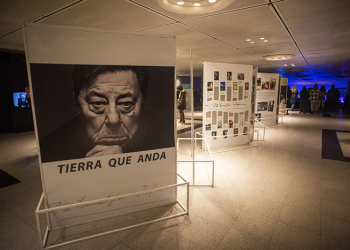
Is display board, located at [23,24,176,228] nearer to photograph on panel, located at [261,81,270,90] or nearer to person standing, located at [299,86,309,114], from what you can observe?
photograph on panel, located at [261,81,270,90]

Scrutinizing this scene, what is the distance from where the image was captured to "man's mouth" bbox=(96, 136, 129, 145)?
2512 millimetres

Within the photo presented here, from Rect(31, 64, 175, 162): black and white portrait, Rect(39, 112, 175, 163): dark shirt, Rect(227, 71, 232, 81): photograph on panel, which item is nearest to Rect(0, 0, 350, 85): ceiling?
Rect(227, 71, 232, 81): photograph on panel

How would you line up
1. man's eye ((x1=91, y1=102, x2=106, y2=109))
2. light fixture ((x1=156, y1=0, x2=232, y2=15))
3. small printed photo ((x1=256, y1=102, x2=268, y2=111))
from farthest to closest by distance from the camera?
small printed photo ((x1=256, y1=102, x2=268, y2=111)) → light fixture ((x1=156, y1=0, x2=232, y2=15)) → man's eye ((x1=91, y1=102, x2=106, y2=109))

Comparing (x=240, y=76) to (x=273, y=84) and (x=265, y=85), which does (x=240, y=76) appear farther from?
(x=273, y=84)

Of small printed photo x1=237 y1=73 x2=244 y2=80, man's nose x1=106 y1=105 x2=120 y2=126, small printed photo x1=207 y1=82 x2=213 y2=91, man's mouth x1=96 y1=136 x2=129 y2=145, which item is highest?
small printed photo x1=237 y1=73 x2=244 y2=80

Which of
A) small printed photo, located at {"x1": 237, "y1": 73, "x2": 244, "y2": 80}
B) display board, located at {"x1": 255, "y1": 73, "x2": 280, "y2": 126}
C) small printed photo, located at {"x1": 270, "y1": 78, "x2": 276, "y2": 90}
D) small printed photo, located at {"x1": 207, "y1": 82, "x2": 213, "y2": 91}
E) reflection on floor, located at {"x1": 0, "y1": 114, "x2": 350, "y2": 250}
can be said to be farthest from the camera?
small printed photo, located at {"x1": 270, "y1": 78, "x2": 276, "y2": 90}

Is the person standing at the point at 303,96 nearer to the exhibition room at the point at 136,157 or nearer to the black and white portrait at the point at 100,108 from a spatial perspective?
the exhibition room at the point at 136,157

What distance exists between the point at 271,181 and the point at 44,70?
392 centimetres

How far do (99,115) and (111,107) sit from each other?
0.55 ft

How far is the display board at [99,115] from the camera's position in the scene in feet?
7.34

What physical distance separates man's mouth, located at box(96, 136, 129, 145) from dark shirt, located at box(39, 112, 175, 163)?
0.28 feet

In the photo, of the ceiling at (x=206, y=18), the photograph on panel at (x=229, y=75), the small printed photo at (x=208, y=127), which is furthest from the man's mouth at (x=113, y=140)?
the photograph on panel at (x=229, y=75)

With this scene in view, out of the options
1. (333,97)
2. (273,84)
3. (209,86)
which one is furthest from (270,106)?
(333,97)

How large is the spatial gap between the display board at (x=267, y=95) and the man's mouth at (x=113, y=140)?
7.31 metres
